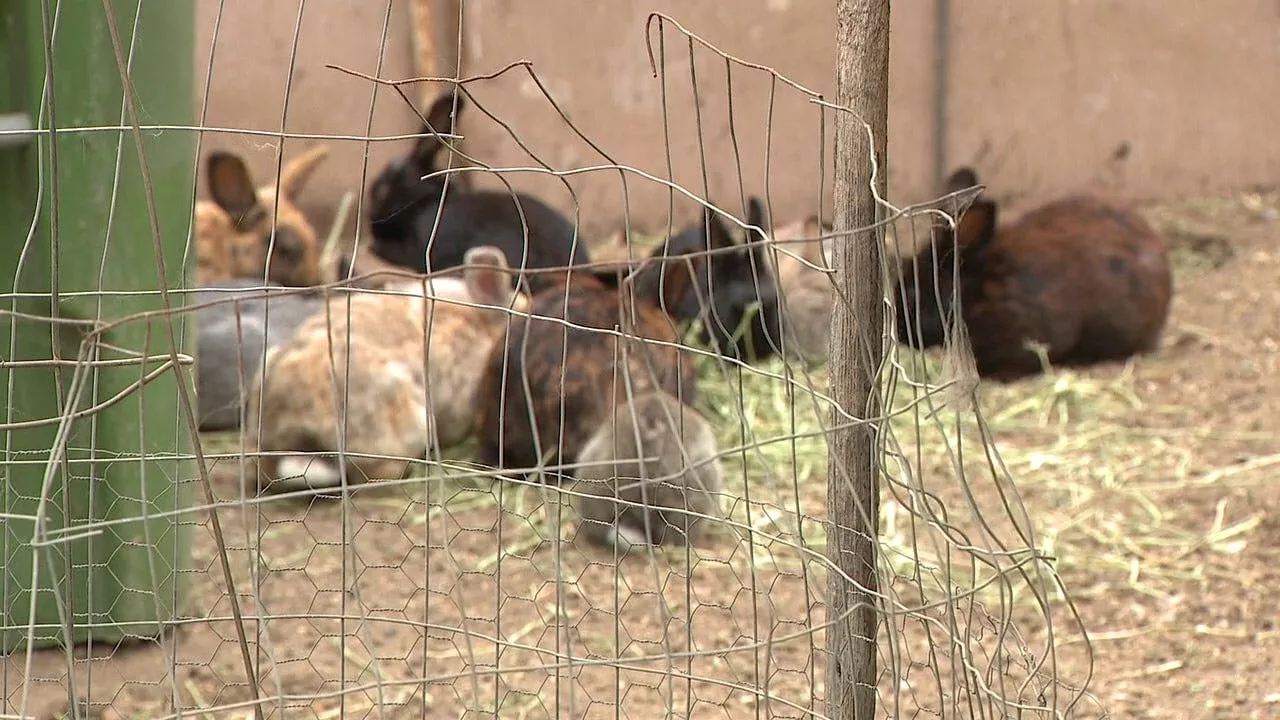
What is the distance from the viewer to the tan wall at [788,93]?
6734mm

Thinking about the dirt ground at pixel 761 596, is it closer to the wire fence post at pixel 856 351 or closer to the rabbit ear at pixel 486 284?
the wire fence post at pixel 856 351

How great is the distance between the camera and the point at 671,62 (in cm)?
689

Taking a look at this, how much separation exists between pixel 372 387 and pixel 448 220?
1.77m

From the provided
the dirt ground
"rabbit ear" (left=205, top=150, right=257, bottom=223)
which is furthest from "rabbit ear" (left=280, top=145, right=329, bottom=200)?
the dirt ground

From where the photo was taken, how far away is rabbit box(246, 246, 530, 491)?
4305 millimetres

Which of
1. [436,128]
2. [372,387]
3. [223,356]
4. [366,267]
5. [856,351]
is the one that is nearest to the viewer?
[856,351]

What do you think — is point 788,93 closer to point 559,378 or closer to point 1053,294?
point 1053,294

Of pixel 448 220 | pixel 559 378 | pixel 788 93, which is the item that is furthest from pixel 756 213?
pixel 788 93

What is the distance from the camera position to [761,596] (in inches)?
146

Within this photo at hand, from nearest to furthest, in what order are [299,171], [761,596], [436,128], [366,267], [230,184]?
1. [761,596]
2. [230,184]
3. [436,128]
4. [299,171]
5. [366,267]

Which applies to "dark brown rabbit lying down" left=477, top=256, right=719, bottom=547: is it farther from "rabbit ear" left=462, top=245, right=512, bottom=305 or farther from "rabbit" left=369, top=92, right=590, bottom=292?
"rabbit" left=369, top=92, right=590, bottom=292

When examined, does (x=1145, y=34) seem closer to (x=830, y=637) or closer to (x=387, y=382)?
(x=387, y=382)

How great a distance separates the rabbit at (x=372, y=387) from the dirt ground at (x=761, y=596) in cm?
15

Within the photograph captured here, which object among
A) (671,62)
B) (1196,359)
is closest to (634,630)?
(1196,359)
